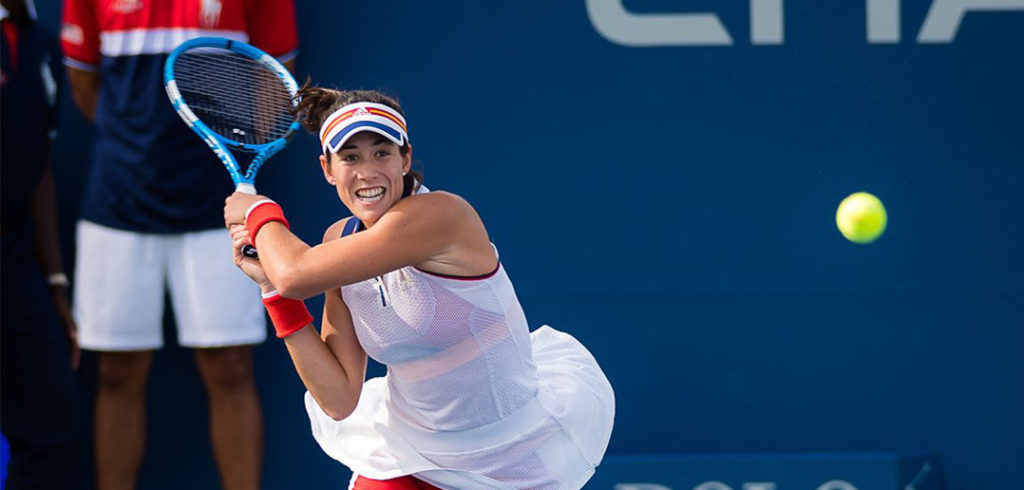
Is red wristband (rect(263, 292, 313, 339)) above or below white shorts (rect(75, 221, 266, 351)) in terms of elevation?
below

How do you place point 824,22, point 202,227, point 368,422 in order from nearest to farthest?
point 368,422, point 202,227, point 824,22

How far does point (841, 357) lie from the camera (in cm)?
429

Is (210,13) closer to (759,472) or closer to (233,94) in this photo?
(233,94)

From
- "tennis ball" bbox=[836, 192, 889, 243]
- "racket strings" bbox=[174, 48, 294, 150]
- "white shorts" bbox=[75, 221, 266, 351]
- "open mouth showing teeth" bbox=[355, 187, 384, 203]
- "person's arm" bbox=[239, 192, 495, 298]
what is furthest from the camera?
"tennis ball" bbox=[836, 192, 889, 243]

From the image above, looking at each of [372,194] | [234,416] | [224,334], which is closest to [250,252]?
[372,194]

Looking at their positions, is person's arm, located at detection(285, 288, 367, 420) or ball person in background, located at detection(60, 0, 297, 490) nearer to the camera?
person's arm, located at detection(285, 288, 367, 420)

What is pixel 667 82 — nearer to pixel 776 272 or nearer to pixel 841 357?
pixel 776 272

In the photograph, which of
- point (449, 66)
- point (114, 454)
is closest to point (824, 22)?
point (449, 66)

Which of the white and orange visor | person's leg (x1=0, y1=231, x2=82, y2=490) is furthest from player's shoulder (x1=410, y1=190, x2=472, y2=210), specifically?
person's leg (x1=0, y1=231, x2=82, y2=490)

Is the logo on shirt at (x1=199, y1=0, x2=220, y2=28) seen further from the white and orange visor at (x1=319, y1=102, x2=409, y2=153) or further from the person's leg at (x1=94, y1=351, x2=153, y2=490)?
the white and orange visor at (x1=319, y1=102, x2=409, y2=153)

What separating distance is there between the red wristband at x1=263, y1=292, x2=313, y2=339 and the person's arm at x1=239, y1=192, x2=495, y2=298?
1.9 inches

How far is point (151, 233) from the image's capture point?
155 inches

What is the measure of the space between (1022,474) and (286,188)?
2315 millimetres

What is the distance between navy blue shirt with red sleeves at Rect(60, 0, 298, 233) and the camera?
12.8 ft
